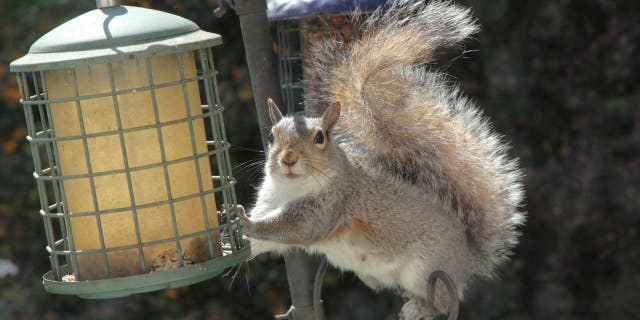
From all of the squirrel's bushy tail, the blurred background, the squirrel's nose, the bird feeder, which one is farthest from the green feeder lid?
the blurred background

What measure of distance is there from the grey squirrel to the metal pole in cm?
3

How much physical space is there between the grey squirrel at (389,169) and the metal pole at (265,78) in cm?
3

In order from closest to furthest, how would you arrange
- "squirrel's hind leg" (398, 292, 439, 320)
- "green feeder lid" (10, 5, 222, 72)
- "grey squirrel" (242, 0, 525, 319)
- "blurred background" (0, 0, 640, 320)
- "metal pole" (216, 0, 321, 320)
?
"green feeder lid" (10, 5, 222, 72), "metal pole" (216, 0, 321, 320), "grey squirrel" (242, 0, 525, 319), "squirrel's hind leg" (398, 292, 439, 320), "blurred background" (0, 0, 640, 320)

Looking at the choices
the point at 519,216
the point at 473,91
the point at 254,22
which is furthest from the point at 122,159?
the point at 473,91

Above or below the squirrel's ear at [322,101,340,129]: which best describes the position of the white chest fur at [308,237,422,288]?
below

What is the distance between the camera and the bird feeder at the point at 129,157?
3.92 ft

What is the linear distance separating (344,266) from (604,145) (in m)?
1.28

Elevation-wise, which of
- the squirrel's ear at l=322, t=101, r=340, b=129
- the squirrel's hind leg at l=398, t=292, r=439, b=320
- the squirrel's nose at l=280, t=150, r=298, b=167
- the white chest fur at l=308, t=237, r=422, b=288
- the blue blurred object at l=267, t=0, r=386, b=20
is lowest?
the squirrel's hind leg at l=398, t=292, r=439, b=320

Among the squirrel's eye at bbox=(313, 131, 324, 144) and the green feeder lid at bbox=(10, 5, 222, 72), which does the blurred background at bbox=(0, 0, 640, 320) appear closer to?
the squirrel's eye at bbox=(313, 131, 324, 144)

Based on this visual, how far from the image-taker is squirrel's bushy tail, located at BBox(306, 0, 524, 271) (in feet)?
5.01

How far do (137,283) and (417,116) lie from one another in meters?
0.66

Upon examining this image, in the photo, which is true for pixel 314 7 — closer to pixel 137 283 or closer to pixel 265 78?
pixel 265 78

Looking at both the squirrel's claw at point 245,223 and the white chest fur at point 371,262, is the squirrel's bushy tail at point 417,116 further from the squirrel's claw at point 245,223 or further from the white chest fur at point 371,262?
the squirrel's claw at point 245,223

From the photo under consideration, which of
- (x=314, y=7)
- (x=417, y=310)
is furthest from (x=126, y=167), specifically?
(x=417, y=310)
